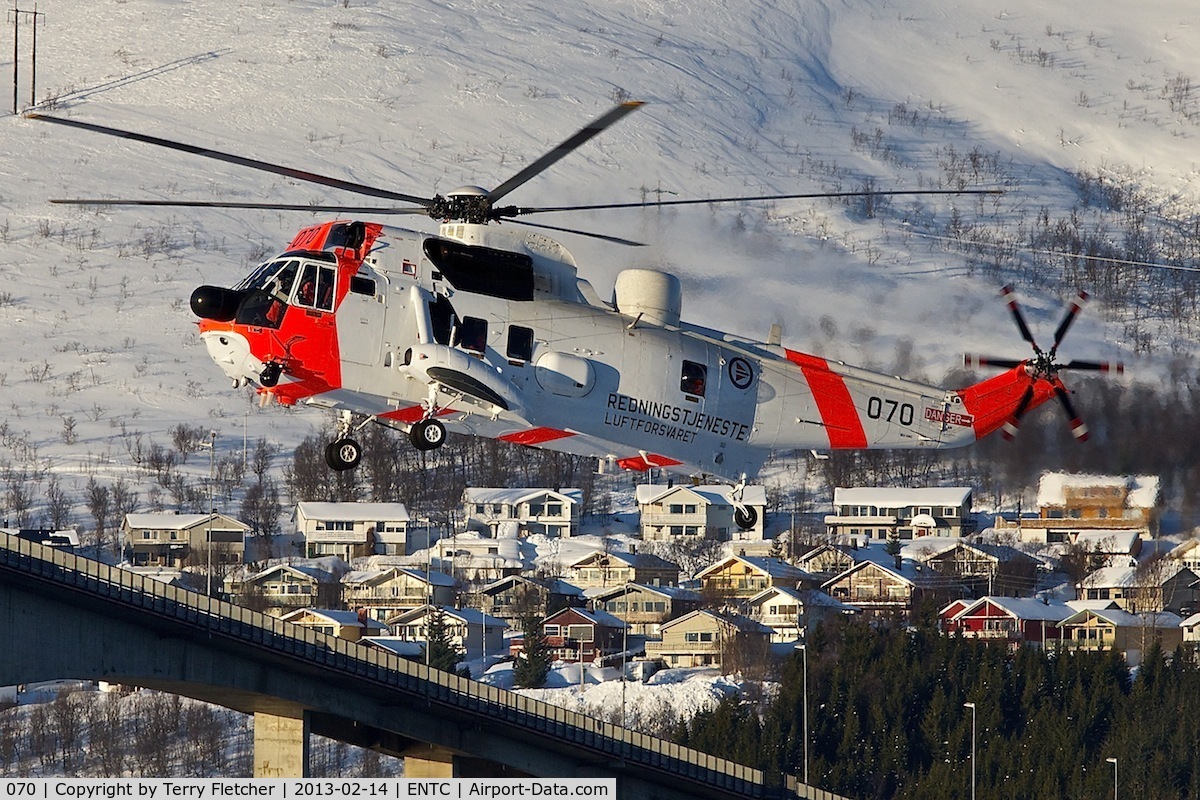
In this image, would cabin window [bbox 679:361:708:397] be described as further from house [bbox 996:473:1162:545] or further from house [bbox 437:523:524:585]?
house [bbox 437:523:524:585]

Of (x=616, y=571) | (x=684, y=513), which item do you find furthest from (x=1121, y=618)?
(x=684, y=513)

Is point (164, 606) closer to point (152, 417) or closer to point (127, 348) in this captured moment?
point (152, 417)

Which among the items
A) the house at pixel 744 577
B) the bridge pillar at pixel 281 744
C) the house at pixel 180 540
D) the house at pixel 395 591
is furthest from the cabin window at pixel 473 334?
the house at pixel 180 540

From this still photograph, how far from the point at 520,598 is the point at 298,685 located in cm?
5348

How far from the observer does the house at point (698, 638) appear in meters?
111

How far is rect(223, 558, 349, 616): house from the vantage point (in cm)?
11981

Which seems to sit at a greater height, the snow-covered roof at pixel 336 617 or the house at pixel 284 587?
the house at pixel 284 587

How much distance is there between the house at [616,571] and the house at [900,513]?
51.6 ft

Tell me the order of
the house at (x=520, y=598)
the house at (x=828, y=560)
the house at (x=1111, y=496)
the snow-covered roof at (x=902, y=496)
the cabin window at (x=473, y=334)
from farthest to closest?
the snow-covered roof at (x=902, y=496) < the house at (x=828, y=560) < the house at (x=520, y=598) < the house at (x=1111, y=496) < the cabin window at (x=473, y=334)

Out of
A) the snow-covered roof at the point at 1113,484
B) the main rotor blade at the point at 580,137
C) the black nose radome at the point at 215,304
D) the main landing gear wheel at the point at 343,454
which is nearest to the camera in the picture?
the main rotor blade at the point at 580,137

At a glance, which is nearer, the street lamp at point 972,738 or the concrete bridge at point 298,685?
the concrete bridge at point 298,685

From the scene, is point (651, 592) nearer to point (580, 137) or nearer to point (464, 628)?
point (464, 628)

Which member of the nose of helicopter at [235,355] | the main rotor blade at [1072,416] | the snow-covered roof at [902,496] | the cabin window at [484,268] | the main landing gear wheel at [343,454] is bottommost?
the snow-covered roof at [902,496]

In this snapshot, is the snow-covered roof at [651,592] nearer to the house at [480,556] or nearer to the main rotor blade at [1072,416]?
the house at [480,556]
